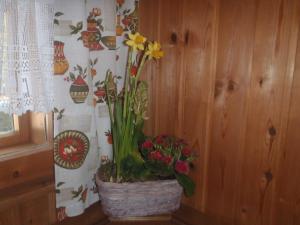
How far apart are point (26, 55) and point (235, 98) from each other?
86 centimetres

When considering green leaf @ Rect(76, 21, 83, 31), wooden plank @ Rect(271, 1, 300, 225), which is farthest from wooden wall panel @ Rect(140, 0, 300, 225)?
green leaf @ Rect(76, 21, 83, 31)

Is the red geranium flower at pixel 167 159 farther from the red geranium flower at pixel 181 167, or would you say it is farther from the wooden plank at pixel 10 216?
the wooden plank at pixel 10 216

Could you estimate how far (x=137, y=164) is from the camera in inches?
49.7

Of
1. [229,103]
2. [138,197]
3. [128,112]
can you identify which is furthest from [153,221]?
[229,103]

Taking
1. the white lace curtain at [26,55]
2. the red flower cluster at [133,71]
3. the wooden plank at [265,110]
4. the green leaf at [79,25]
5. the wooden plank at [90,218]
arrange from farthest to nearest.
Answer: the red flower cluster at [133,71] < the wooden plank at [90,218] < the green leaf at [79,25] < the wooden plank at [265,110] < the white lace curtain at [26,55]

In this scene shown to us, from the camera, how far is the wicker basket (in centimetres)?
122

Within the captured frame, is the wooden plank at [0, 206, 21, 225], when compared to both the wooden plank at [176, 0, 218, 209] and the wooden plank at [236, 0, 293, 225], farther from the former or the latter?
the wooden plank at [236, 0, 293, 225]

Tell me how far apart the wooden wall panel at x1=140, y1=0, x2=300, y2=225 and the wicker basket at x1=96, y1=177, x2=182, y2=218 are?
184 mm

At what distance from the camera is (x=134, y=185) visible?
1.22 meters

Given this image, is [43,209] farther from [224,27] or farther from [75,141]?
[224,27]

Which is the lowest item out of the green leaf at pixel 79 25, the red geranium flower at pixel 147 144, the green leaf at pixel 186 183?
the green leaf at pixel 186 183

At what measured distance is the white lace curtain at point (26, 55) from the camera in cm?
94

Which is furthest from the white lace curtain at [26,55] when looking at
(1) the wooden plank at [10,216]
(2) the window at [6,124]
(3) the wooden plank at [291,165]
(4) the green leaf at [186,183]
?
(3) the wooden plank at [291,165]

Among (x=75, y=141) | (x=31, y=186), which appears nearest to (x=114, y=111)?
(x=75, y=141)
